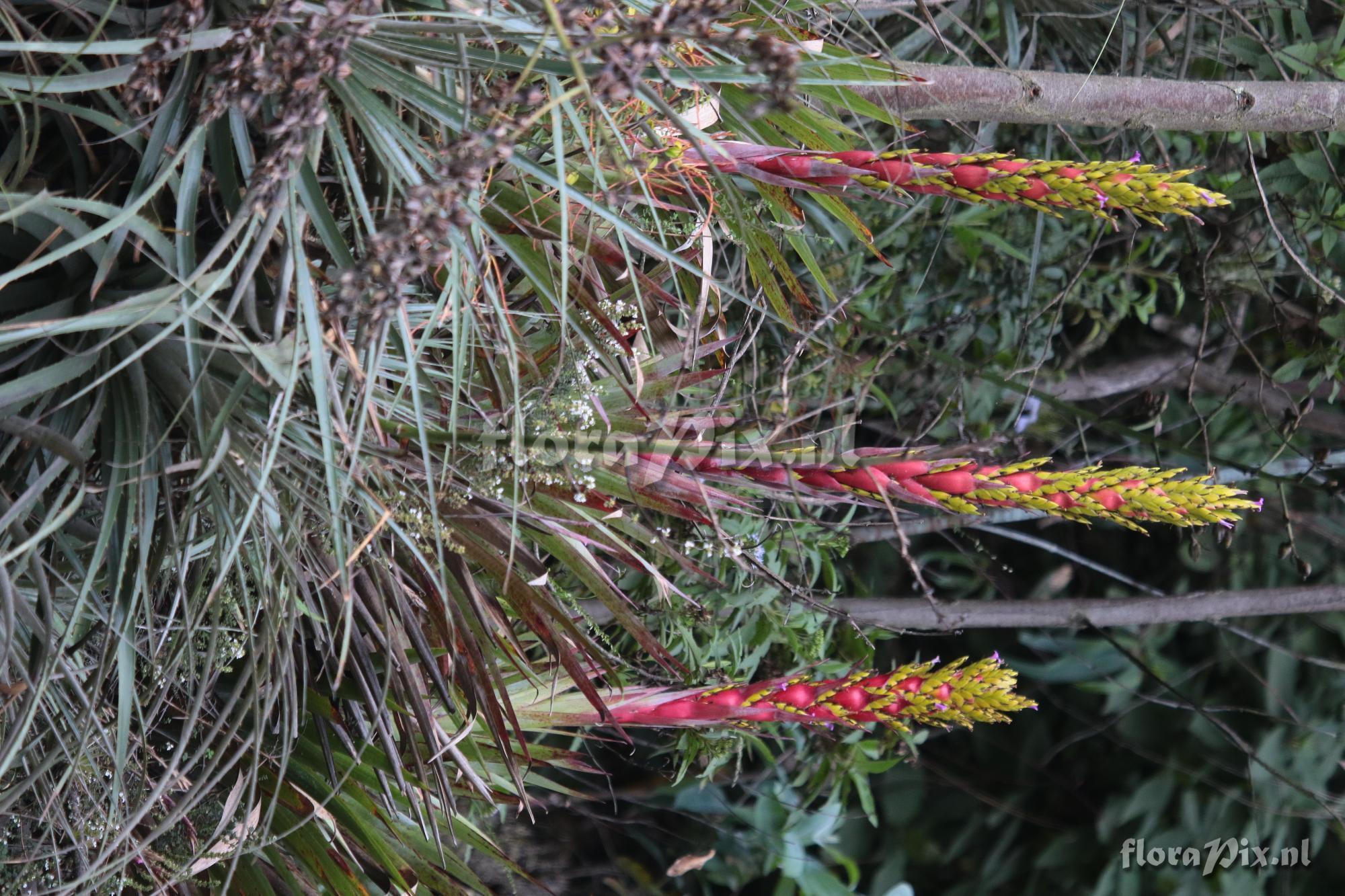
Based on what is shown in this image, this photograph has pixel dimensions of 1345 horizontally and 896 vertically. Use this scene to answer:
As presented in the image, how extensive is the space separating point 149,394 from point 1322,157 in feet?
4.21

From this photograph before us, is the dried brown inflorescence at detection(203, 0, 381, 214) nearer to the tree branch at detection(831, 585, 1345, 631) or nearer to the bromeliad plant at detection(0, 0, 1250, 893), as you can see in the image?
the bromeliad plant at detection(0, 0, 1250, 893)

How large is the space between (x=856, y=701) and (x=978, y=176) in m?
0.40

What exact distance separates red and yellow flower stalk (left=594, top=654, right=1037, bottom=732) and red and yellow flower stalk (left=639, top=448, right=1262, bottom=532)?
0.55ft

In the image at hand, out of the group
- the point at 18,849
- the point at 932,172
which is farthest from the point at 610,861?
the point at 932,172

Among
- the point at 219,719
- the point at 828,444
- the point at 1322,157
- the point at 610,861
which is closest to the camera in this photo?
the point at 219,719

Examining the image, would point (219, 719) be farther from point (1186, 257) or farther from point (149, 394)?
point (1186, 257)

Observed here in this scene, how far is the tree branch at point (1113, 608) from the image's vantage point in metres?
1.22

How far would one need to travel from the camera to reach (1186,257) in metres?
1.39

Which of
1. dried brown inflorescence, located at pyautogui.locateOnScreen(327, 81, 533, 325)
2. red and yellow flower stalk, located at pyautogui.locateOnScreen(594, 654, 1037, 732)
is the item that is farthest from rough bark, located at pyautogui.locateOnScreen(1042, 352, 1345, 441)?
dried brown inflorescence, located at pyautogui.locateOnScreen(327, 81, 533, 325)

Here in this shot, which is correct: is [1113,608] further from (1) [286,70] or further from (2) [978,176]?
(1) [286,70]

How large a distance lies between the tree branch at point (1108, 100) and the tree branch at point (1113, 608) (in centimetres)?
62

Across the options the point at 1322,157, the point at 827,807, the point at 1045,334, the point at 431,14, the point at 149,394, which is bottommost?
the point at 827,807

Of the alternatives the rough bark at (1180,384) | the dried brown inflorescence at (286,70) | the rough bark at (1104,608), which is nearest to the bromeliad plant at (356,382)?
the dried brown inflorescence at (286,70)

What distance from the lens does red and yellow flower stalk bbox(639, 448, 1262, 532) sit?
574 millimetres
